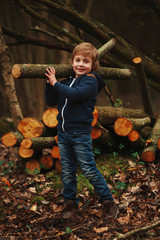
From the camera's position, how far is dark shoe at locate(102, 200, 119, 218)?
3248mm

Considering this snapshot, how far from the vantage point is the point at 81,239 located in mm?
2865

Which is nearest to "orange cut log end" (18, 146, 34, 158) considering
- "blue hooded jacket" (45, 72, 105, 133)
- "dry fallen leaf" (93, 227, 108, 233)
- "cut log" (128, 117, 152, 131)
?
"blue hooded jacket" (45, 72, 105, 133)

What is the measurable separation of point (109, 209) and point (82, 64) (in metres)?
1.92

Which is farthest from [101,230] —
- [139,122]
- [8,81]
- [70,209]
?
[8,81]

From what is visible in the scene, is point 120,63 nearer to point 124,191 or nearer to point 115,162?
point 115,162

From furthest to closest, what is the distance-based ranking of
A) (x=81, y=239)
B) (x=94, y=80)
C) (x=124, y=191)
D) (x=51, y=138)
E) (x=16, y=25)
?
(x=16, y=25)
(x=51, y=138)
(x=124, y=191)
(x=94, y=80)
(x=81, y=239)

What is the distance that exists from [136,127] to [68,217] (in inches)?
81.1

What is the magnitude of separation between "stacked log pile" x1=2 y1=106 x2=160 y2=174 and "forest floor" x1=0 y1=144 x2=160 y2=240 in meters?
0.23

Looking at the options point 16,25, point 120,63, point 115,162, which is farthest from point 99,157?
point 16,25

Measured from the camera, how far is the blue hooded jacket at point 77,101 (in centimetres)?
303

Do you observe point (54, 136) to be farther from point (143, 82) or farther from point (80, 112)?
point (143, 82)

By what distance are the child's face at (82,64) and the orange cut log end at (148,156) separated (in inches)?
75.9

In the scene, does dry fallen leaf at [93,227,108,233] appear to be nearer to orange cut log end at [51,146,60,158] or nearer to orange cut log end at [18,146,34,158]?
orange cut log end at [51,146,60,158]

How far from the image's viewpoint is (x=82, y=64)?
3.13 m
